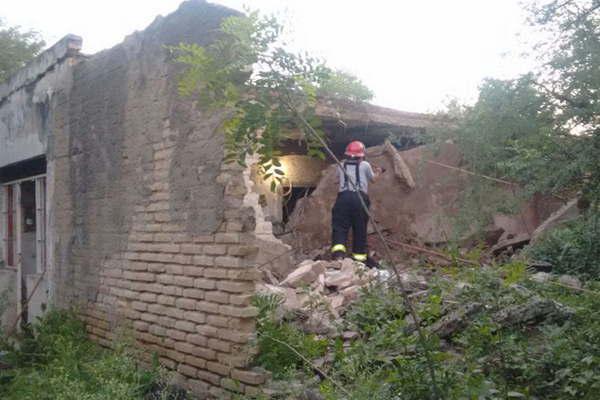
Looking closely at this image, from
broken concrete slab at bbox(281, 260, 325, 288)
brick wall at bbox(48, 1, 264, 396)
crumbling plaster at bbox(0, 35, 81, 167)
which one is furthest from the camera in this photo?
crumbling plaster at bbox(0, 35, 81, 167)

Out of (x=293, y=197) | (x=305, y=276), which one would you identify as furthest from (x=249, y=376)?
(x=293, y=197)

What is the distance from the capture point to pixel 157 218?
17.2ft

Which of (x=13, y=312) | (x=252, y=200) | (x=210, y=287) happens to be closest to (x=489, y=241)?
(x=252, y=200)

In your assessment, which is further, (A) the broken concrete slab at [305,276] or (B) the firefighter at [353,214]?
(B) the firefighter at [353,214]

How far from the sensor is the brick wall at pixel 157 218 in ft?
14.7

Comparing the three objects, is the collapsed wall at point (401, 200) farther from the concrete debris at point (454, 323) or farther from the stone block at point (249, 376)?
the stone block at point (249, 376)

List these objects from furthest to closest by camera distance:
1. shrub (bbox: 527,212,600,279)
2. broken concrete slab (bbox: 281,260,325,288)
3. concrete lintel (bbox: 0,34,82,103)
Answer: concrete lintel (bbox: 0,34,82,103), broken concrete slab (bbox: 281,260,325,288), shrub (bbox: 527,212,600,279)

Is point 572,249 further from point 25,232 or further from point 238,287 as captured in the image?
point 25,232

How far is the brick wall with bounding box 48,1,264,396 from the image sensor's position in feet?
14.7

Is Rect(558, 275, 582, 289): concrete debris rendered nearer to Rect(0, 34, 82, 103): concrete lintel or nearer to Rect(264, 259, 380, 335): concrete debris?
Rect(264, 259, 380, 335): concrete debris

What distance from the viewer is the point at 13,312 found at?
862cm

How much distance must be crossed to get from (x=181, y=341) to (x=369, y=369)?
1895 millimetres

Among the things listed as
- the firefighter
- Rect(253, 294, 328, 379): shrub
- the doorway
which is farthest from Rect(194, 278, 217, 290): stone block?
the doorway

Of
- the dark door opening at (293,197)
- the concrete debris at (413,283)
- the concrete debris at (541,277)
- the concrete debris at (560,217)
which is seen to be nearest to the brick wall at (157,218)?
the concrete debris at (413,283)
